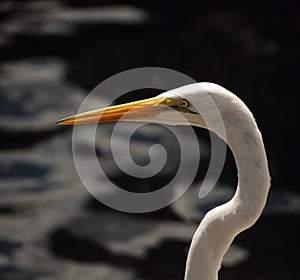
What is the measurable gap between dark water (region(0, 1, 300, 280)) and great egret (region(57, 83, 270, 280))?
2980 millimetres

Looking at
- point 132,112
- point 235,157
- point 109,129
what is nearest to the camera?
point 235,157

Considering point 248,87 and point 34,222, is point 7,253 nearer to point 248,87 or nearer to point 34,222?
point 34,222

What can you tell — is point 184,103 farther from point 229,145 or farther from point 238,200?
point 238,200

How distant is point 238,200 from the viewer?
3520mm

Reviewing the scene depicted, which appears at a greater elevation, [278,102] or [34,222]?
[278,102]

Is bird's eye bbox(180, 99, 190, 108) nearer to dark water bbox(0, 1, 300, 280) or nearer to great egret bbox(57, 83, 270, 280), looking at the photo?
great egret bbox(57, 83, 270, 280)

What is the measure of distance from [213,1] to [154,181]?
2.64 metres

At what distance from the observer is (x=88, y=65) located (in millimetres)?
8688

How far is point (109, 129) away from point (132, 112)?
170 inches

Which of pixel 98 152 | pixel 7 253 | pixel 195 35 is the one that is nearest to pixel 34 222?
pixel 7 253

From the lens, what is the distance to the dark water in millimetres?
6820

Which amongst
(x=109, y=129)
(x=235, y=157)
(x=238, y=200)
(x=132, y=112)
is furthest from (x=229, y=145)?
(x=109, y=129)

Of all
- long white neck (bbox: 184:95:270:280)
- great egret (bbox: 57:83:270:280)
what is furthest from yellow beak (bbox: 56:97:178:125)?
long white neck (bbox: 184:95:270:280)

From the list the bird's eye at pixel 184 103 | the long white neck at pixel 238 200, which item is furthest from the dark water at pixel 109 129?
the bird's eye at pixel 184 103
